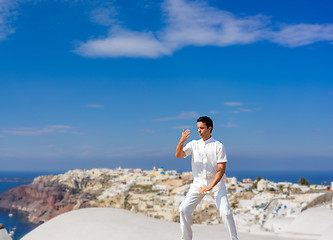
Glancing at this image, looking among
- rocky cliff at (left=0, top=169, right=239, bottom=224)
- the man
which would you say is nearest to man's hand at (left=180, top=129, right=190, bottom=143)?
the man

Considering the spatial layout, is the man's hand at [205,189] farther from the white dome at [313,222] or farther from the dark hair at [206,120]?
the white dome at [313,222]

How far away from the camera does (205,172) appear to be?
16.0ft

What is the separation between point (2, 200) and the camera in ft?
342

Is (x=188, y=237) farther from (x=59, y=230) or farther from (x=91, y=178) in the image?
(x=91, y=178)

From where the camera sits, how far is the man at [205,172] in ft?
15.5

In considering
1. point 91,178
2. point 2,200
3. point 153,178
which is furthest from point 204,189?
point 2,200

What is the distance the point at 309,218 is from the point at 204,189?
748 centimetres

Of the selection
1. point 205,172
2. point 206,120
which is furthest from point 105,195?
point 206,120

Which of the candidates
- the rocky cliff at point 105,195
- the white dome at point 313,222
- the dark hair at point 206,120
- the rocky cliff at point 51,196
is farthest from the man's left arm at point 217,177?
the rocky cliff at point 51,196

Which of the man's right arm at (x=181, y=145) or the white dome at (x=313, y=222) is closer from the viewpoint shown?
the man's right arm at (x=181, y=145)

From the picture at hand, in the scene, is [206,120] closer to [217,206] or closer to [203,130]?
[203,130]

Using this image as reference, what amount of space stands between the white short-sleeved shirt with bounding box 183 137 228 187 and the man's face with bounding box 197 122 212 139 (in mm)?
66

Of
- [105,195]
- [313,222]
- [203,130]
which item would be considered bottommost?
[313,222]

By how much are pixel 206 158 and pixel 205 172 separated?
178 mm
